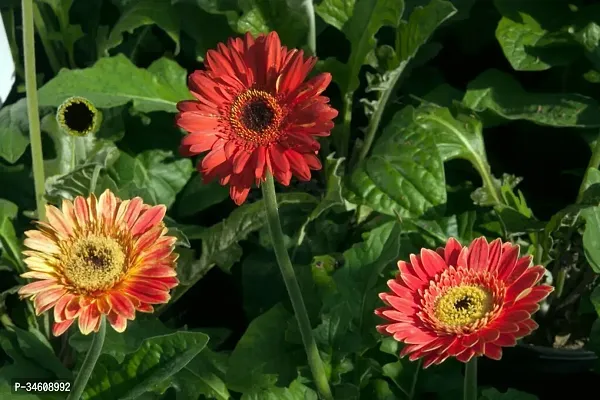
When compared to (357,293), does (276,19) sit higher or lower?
higher

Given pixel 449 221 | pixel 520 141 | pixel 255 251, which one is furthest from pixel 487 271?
pixel 520 141

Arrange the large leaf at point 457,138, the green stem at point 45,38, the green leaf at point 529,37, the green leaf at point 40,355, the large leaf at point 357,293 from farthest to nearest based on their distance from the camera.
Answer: the green stem at point 45,38
the green leaf at point 529,37
the large leaf at point 457,138
the green leaf at point 40,355
the large leaf at point 357,293

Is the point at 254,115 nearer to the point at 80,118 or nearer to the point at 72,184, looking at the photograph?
the point at 80,118

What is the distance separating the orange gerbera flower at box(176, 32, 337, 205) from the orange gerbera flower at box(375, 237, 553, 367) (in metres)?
0.18

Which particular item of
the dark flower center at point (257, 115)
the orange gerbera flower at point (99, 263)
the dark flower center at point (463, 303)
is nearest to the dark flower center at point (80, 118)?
the orange gerbera flower at point (99, 263)

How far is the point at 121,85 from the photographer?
147cm

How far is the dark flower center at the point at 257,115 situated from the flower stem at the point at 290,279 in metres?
0.07

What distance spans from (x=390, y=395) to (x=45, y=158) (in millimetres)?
778

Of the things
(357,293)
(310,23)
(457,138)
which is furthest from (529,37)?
(357,293)

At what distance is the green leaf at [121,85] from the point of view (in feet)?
4.69

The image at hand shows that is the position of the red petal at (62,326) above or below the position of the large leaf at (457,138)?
above

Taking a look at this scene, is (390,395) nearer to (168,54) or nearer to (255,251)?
(255,251)

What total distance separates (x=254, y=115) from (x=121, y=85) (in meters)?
0.61

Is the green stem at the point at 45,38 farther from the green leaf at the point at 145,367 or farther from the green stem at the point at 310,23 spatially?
the green leaf at the point at 145,367
